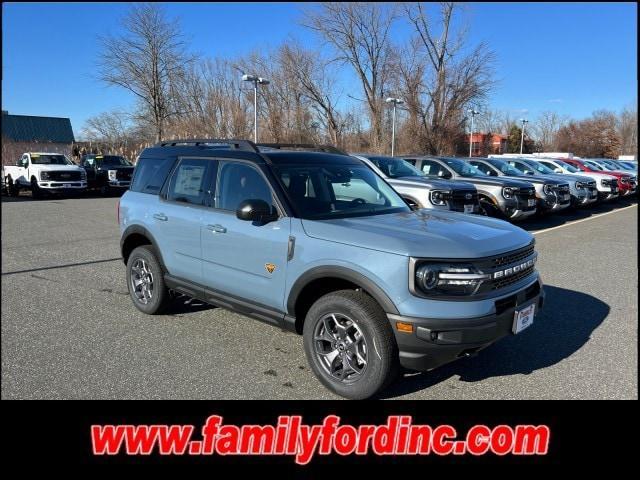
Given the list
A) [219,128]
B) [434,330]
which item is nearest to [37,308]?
[434,330]

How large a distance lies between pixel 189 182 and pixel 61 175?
19063mm

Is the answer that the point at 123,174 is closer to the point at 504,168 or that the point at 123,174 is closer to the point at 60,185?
the point at 60,185

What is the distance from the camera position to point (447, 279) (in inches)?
129

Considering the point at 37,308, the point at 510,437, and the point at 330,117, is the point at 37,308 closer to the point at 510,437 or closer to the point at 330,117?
the point at 510,437

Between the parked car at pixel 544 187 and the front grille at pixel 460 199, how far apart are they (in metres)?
3.61

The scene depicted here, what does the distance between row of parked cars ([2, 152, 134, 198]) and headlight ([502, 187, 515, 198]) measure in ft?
58.0

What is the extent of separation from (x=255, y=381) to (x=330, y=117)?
35324mm

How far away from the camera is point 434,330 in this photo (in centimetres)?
322

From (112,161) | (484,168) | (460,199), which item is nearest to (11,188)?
(112,161)

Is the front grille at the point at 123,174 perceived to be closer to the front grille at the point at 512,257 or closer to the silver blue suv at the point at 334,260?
the silver blue suv at the point at 334,260

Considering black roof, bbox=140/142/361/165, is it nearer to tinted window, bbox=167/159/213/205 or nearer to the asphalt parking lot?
tinted window, bbox=167/159/213/205

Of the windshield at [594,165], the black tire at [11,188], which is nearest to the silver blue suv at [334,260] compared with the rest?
the black tire at [11,188]

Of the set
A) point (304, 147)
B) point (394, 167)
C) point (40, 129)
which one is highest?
point (40, 129)

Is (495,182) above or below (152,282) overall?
above
